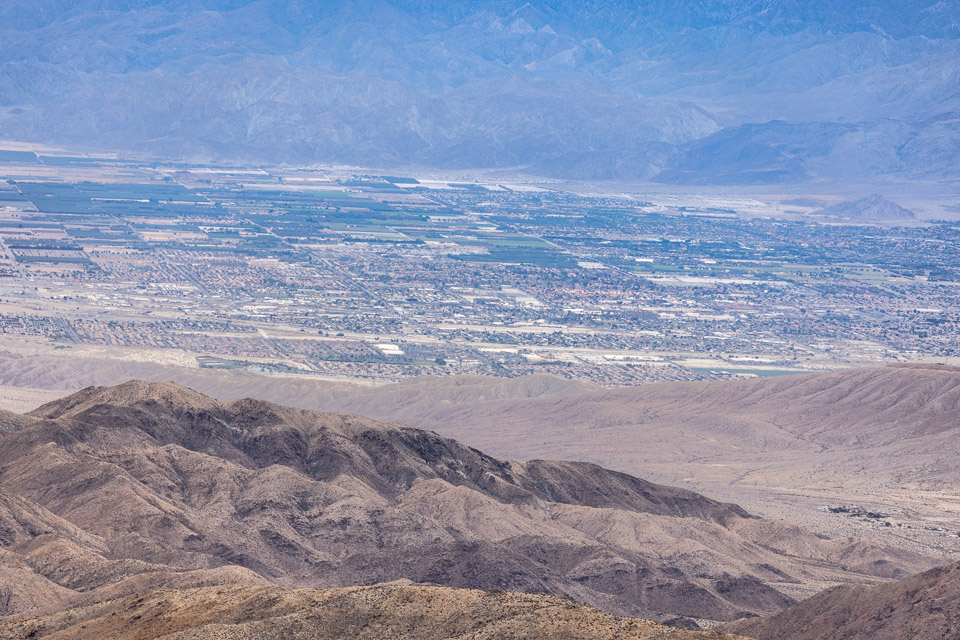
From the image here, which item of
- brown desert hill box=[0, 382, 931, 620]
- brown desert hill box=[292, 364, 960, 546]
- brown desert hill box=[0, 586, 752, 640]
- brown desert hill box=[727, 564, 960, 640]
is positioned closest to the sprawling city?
brown desert hill box=[292, 364, 960, 546]

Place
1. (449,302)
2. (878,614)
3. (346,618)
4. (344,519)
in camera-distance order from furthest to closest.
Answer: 1. (449,302)
2. (344,519)
3. (878,614)
4. (346,618)

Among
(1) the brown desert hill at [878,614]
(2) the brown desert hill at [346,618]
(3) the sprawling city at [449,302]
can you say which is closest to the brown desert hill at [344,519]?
(2) the brown desert hill at [346,618]

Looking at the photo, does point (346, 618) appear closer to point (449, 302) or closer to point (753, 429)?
point (753, 429)

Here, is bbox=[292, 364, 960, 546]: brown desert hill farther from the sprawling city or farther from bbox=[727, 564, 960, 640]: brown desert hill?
bbox=[727, 564, 960, 640]: brown desert hill

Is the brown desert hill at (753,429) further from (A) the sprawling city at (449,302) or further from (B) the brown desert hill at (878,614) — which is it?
(B) the brown desert hill at (878,614)

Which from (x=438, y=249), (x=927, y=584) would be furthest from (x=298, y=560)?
(x=438, y=249)

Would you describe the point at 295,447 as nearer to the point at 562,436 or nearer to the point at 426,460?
the point at 426,460

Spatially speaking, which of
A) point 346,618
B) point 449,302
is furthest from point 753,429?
point 346,618
